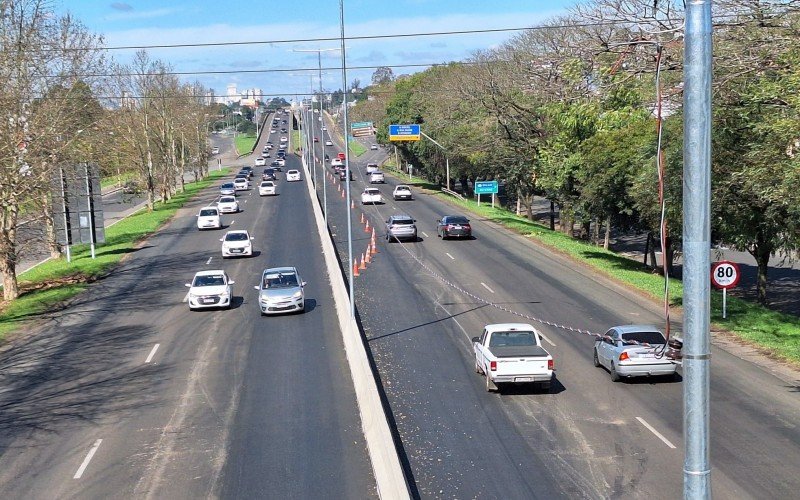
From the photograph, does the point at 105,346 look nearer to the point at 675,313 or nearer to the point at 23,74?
the point at 23,74

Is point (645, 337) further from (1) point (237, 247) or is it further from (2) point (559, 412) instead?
(1) point (237, 247)

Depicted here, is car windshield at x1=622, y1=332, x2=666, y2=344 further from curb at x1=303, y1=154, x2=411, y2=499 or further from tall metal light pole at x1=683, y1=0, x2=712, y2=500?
→ tall metal light pole at x1=683, y1=0, x2=712, y2=500

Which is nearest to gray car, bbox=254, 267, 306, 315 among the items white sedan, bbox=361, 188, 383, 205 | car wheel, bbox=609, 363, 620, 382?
car wheel, bbox=609, 363, 620, 382


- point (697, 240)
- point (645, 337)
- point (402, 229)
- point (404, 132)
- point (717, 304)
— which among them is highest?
point (404, 132)

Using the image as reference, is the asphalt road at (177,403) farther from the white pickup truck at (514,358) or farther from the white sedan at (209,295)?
the white pickup truck at (514,358)

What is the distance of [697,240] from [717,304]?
32.0m

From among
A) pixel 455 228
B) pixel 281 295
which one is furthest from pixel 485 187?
A: pixel 281 295

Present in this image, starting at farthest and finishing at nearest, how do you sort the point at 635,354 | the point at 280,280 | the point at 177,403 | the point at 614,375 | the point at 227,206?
1. the point at 227,206
2. the point at 280,280
3. the point at 614,375
4. the point at 635,354
5. the point at 177,403

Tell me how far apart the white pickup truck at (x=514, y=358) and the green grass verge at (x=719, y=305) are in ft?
26.2

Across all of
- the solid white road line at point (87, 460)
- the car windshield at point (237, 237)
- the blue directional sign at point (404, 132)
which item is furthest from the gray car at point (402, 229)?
the blue directional sign at point (404, 132)

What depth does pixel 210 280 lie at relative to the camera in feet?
117

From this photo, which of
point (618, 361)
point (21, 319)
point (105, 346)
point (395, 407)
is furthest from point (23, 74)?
point (618, 361)

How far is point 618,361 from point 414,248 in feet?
94.5

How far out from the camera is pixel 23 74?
131ft
